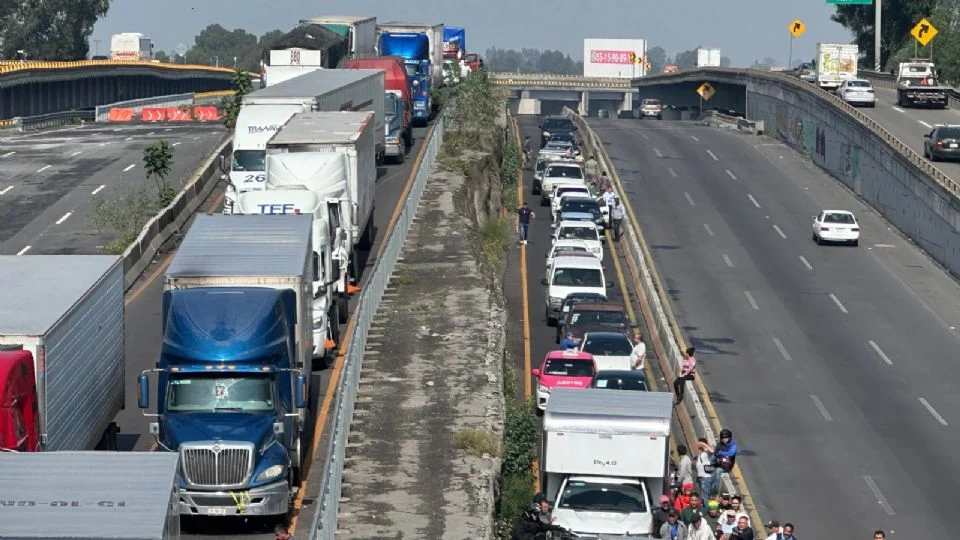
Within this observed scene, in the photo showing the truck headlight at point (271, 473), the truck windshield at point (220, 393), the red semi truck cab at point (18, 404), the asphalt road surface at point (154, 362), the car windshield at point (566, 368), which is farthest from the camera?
the car windshield at point (566, 368)

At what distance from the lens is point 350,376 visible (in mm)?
27406

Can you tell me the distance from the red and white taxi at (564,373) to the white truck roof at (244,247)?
899 centimetres

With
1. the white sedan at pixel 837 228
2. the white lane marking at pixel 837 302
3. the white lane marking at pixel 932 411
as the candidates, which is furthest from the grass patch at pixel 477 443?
the white sedan at pixel 837 228

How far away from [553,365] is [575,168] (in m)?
30.2

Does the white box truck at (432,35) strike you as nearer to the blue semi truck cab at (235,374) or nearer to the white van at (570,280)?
the white van at (570,280)

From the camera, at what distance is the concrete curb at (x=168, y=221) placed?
40347 millimetres

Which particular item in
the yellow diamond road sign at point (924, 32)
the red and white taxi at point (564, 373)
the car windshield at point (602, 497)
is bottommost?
the car windshield at point (602, 497)

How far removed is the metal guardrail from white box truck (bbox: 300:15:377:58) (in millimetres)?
22102

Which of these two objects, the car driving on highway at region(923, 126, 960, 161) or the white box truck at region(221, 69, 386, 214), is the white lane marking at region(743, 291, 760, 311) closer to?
the white box truck at region(221, 69, 386, 214)

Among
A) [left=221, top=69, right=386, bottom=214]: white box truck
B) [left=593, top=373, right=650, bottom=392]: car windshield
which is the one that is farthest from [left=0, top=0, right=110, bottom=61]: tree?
[left=593, top=373, right=650, bottom=392]: car windshield

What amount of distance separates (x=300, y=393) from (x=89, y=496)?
9.02 meters

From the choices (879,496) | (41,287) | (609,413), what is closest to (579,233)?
(879,496)

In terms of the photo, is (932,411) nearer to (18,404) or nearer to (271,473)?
(271,473)

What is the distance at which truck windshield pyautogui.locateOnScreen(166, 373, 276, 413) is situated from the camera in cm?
2258
